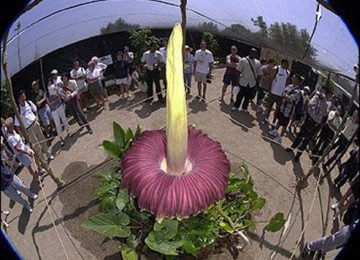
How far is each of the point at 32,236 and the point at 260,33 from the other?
298 centimetres

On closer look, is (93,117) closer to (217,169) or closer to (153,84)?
(153,84)

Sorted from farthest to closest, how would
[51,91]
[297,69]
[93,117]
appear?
[93,117], [297,69], [51,91]

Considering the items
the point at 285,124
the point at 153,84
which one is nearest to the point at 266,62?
the point at 285,124

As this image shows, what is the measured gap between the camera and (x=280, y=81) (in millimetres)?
5078

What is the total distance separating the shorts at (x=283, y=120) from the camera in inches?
197

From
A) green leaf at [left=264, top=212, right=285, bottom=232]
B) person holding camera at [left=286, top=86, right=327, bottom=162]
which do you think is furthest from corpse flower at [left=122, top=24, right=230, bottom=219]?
person holding camera at [left=286, top=86, right=327, bottom=162]

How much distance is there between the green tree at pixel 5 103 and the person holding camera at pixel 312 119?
252 cm

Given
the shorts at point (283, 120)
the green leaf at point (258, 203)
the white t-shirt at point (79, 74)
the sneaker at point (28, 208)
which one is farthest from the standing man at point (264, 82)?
the sneaker at point (28, 208)

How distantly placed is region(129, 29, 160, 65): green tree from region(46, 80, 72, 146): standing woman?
102cm

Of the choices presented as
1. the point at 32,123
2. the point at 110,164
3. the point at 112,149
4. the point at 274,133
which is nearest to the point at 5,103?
the point at 32,123

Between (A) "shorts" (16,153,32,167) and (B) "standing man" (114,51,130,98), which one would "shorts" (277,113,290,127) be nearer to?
(B) "standing man" (114,51,130,98)

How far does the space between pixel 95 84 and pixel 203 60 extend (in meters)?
1.25

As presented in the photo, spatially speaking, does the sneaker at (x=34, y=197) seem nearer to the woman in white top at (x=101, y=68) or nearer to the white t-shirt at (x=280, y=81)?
the woman in white top at (x=101, y=68)

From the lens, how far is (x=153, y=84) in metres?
5.34
